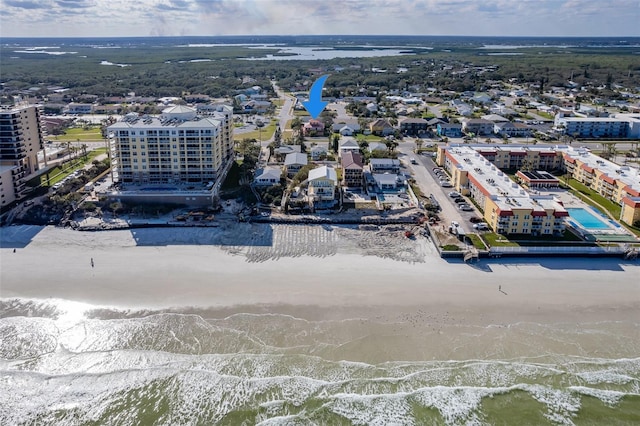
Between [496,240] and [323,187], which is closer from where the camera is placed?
[496,240]

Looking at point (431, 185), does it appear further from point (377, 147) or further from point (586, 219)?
point (586, 219)

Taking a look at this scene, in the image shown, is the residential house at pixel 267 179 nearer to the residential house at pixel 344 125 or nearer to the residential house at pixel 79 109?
the residential house at pixel 344 125

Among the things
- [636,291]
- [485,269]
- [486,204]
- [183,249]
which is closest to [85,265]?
[183,249]

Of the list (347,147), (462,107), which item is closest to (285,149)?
(347,147)

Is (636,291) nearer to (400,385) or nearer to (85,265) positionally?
(400,385)

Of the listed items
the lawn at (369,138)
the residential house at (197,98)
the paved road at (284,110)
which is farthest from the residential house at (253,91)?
the lawn at (369,138)

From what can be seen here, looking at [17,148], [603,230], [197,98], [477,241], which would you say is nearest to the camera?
[477,241]

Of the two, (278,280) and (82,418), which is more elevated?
(278,280)

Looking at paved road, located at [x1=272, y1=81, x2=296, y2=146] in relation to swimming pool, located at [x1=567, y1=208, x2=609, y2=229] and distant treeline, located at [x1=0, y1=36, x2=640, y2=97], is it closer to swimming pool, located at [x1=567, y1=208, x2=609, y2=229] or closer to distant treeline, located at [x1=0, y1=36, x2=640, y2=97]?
distant treeline, located at [x1=0, y1=36, x2=640, y2=97]
